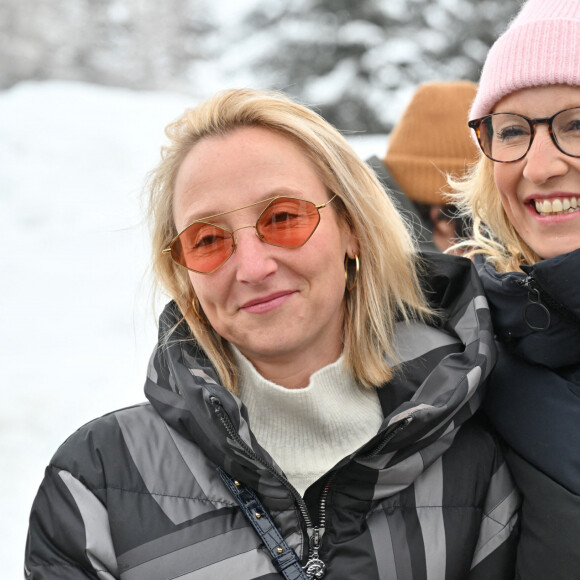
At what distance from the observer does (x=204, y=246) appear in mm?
2020

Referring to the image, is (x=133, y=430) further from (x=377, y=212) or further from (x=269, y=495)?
(x=377, y=212)

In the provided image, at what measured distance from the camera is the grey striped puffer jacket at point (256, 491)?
72.4 inches

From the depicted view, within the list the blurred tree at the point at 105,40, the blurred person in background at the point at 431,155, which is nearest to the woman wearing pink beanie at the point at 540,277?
the blurred person in background at the point at 431,155

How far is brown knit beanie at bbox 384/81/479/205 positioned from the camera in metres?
3.86

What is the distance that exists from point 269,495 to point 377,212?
88 centimetres

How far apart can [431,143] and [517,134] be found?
2049mm

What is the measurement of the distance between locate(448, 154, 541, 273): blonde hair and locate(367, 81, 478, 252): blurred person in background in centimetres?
123

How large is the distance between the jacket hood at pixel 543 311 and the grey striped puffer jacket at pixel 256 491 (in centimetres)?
8

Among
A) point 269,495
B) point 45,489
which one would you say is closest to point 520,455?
point 269,495

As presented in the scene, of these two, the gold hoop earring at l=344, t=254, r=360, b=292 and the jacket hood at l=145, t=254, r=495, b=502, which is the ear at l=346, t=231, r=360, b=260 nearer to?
Result: the gold hoop earring at l=344, t=254, r=360, b=292

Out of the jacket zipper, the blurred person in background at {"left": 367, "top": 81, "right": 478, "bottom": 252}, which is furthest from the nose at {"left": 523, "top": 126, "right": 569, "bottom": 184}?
the blurred person in background at {"left": 367, "top": 81, "right": 478, "bottom": 252}

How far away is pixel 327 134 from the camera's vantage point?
7.13ft

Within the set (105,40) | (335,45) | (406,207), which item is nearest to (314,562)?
(406,207)

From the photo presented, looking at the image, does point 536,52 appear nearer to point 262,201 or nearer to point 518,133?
point 518,133
